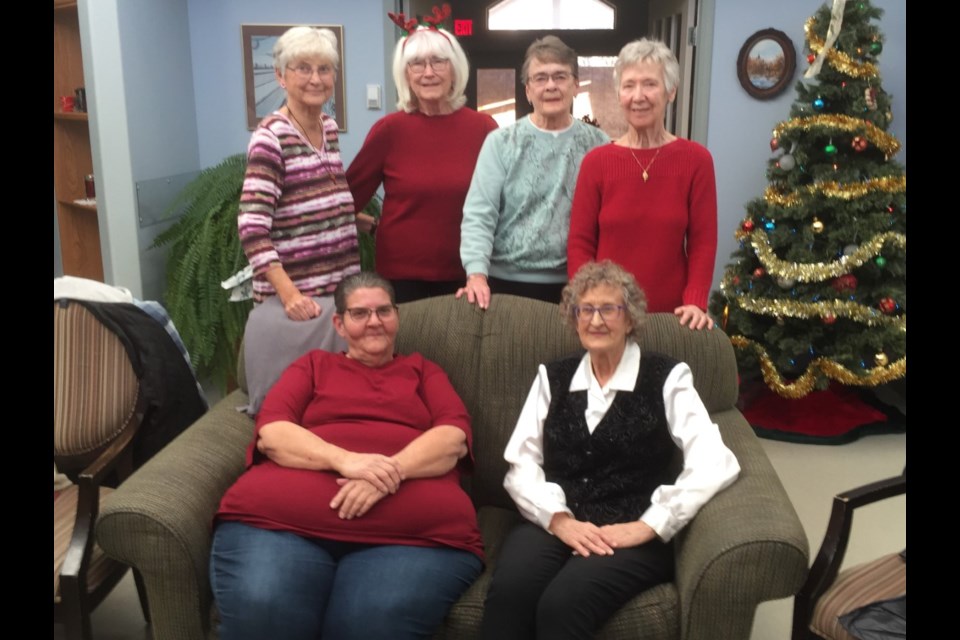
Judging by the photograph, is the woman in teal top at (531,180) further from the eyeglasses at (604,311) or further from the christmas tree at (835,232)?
the christmas tree at (835,232)

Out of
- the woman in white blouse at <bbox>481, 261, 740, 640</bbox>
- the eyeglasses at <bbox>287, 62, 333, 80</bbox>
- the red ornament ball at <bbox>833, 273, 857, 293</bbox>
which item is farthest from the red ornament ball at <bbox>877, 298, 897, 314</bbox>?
the eyeglasses at <bbox>287, 62, 333, 80</bbox>

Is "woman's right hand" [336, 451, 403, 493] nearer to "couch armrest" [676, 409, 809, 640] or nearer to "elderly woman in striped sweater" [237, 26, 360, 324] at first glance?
"elderly woman in striped sweater" [237, 26, 360, 324]

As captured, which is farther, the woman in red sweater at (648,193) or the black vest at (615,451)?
the woman in red sweater at (648,193)

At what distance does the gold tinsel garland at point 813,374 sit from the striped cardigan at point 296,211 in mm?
2085

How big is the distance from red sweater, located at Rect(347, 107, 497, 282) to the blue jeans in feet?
3.37

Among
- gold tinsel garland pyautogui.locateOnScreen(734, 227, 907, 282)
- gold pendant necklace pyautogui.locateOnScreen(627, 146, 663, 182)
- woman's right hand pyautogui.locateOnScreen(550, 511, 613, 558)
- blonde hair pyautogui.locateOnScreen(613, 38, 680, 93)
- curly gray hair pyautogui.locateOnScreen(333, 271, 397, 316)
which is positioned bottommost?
woman's right hand pyautogui.locateOnScreen(550, 511, 613, 558)

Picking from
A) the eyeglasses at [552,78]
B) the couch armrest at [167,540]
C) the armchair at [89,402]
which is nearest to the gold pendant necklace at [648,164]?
the eyeglasses at [552,78]

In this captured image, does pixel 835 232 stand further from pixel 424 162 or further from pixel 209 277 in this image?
pixel 209 277

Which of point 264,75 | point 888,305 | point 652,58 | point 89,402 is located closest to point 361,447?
point 89,402

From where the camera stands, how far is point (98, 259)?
450cm

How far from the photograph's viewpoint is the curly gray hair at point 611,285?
6.72 ft

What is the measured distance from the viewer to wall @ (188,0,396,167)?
4.14 m

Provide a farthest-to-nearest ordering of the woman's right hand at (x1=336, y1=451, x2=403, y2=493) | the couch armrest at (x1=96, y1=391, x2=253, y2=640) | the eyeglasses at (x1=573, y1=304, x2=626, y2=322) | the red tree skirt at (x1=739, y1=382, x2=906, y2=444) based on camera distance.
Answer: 1. the red tree skirt at (x1=739, y1=382, x2=906, y2=444)
2. the eyeglasses at (x1=573, y1=304, x2=626, y2=322)
3. the woman's right hand at (x1=336, y1=451, x2=403, y2=493)
4. the couch armrest at (x1=96, y1=391, x2=253, y2=640)
